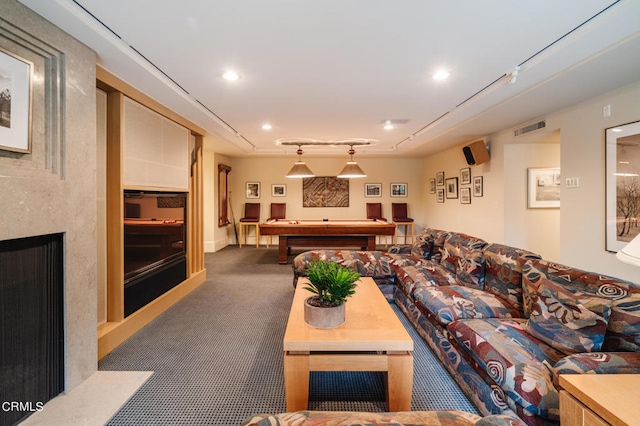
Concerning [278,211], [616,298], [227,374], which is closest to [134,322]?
[227,374]

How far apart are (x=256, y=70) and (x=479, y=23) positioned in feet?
5.84

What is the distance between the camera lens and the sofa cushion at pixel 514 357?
136cm

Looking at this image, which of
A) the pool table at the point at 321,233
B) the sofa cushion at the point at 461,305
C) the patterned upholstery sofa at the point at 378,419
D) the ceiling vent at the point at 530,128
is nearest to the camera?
the patterned upholstery sofa at the point at 378,419

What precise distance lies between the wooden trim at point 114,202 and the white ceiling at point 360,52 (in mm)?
366

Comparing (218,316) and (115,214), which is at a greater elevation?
(115,214)

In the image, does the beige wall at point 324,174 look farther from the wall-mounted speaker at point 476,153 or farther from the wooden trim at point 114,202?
the wooden trim at point 114,202

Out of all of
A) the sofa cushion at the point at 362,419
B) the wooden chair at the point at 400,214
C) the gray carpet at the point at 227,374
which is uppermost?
the wooden chair at the point at 400,214

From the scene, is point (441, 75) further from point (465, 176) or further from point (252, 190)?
point (252, 190)

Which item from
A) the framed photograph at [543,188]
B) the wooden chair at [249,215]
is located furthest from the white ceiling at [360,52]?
the wooden chair at [249,215]

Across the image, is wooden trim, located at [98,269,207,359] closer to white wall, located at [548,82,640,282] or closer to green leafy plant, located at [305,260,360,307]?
green leafy plant, located at [305,260,360,307]

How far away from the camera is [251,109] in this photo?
12.1 feet

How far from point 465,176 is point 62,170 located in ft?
20.5

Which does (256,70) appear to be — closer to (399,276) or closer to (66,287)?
(66,287)

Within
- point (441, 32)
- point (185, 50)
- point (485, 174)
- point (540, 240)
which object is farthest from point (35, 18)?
point (540, 240)
